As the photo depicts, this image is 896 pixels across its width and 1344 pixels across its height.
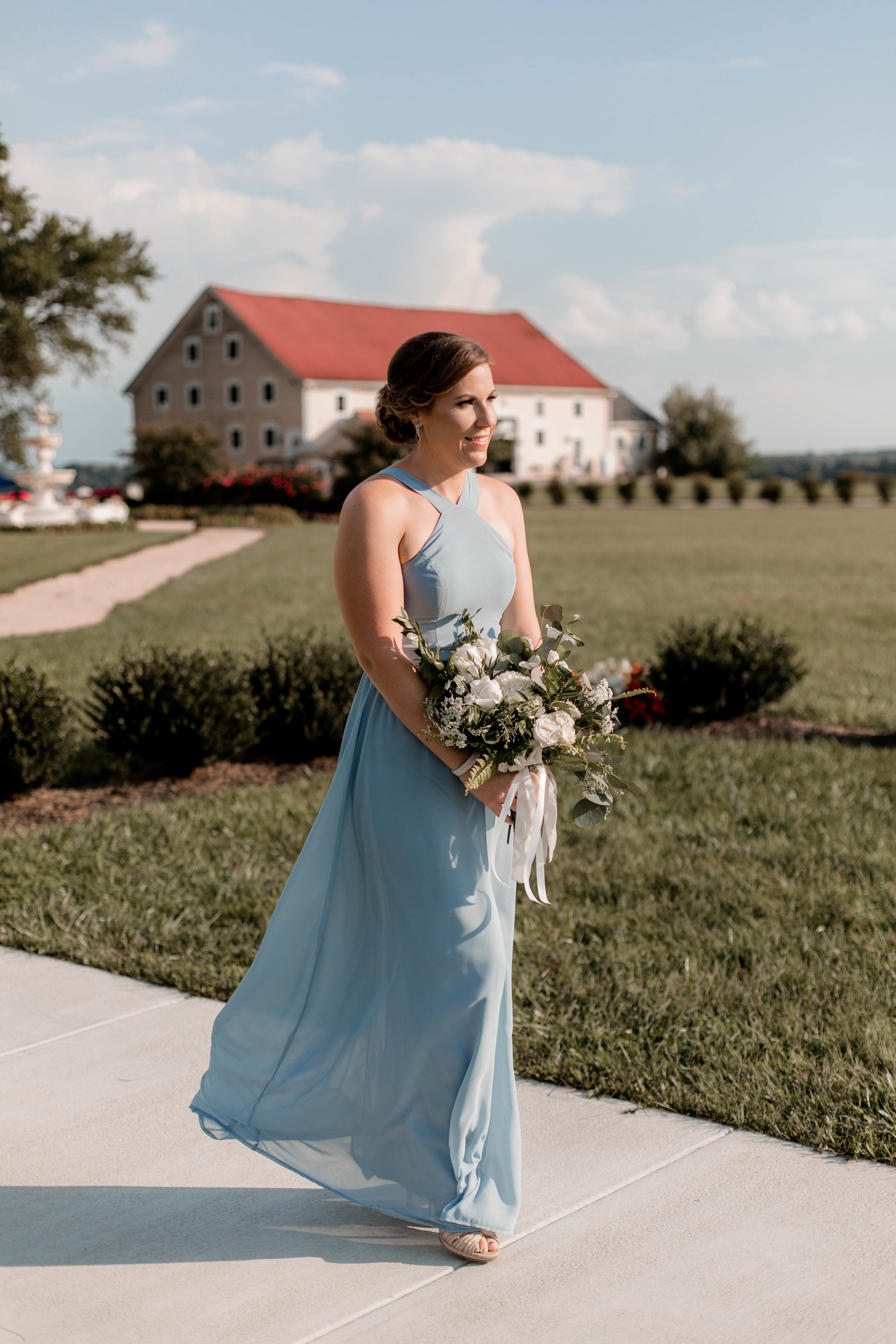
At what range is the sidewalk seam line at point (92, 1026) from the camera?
410cm

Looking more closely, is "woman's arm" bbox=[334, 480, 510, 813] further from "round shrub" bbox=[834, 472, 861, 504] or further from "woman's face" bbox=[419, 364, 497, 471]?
"round shrub" bbox=[834, 472, 861, 504]

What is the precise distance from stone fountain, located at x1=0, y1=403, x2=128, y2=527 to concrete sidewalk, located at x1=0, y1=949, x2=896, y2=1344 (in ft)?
111

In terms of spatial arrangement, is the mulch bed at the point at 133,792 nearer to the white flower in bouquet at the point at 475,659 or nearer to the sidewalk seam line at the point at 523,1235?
the sidewalk seam line at the point at 523,1235

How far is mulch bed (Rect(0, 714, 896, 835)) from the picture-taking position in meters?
7.14

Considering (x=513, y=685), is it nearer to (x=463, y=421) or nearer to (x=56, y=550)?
(x=463, y=421)

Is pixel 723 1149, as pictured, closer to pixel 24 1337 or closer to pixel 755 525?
pixel 24 1337

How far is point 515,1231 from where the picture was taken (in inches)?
119

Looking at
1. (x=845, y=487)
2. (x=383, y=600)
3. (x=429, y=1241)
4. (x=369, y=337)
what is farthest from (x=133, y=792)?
(x=369, y=337)

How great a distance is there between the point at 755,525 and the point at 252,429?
31669mm

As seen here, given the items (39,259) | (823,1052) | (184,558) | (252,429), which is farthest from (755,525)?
(823,1052)

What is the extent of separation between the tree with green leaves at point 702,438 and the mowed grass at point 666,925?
252 feet

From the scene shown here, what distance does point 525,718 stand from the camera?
2.66m

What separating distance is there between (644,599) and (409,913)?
15201mm

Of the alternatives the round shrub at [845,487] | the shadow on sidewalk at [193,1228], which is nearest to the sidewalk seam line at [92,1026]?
the shadow on sidewalk at [193,1228]
